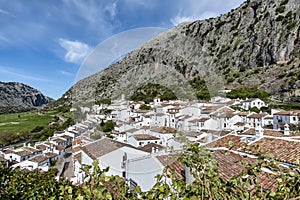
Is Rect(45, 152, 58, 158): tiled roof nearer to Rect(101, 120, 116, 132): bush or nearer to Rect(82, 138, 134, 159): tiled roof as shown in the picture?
Rect(82, 138, 134, 159): tiled roof

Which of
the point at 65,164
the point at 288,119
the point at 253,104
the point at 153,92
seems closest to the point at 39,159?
the point at 65,164

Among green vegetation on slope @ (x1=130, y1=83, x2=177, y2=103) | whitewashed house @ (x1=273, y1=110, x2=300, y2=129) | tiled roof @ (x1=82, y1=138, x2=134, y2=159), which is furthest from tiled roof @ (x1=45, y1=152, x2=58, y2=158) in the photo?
green vegetation on slope @ (x1=130, y1=83, x2=177, y2=103)

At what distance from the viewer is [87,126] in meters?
4.34

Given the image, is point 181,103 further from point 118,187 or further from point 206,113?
point 118,187

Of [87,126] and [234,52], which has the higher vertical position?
[234,52]

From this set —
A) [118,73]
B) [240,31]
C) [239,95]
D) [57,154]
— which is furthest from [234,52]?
[118,73]

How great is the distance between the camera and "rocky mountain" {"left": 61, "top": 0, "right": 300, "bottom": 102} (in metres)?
3.76

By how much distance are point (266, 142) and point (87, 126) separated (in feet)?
15.4

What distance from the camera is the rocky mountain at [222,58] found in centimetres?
376

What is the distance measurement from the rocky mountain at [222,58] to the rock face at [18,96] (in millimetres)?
123351

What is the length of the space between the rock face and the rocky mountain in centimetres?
12335

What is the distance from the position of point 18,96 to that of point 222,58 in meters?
157

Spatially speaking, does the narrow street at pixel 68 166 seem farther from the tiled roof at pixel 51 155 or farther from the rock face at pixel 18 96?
the rock face at pixel 18 96

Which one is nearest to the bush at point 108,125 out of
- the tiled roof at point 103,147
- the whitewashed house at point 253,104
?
the tiled roof at point 103,147
